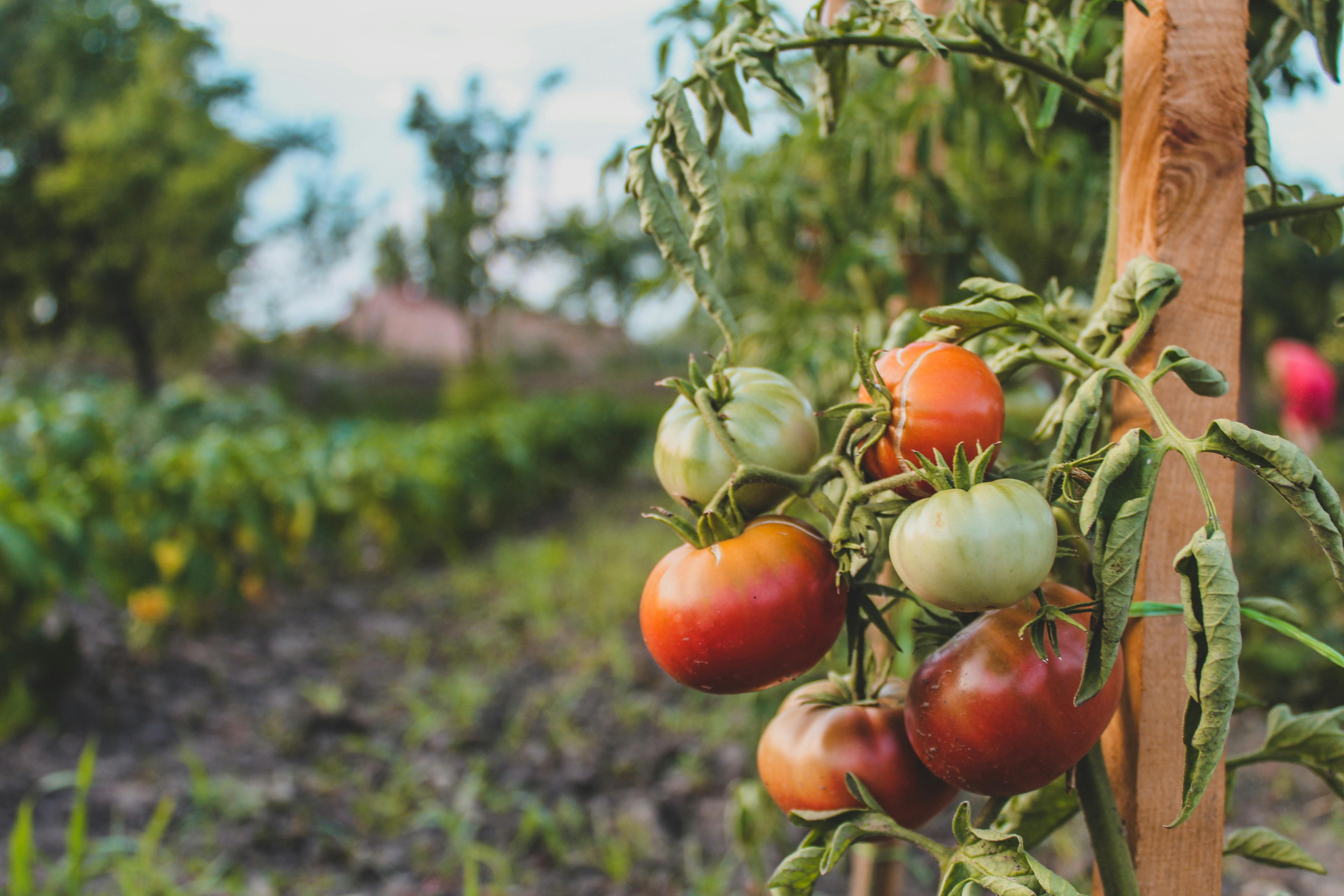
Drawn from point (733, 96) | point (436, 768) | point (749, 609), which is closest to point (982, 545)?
point (749, 609)

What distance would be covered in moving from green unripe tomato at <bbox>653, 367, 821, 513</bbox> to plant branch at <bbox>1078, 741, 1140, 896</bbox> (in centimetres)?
24

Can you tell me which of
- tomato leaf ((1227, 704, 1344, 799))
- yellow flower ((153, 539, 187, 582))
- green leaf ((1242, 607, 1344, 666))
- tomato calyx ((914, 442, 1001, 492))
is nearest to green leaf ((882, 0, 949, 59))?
tomato calyx ((914, 442, 1001, 492))

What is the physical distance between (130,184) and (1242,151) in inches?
398

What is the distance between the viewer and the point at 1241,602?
0.50 m

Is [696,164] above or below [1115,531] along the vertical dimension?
above

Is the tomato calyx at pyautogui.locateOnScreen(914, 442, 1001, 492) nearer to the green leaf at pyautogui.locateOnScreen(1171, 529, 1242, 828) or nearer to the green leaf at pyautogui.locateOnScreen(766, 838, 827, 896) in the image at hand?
the green leaf at pyautogui.locateOnScreen(1171, 529, 1242, 828)

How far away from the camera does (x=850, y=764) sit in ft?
1.70

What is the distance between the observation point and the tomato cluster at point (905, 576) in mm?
389

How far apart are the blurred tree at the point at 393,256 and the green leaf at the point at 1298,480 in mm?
27292

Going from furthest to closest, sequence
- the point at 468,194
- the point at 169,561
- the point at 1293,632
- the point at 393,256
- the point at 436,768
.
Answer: the point at 393,256 < the point at 468,194 < the point at 169,561 < the point at 436,768 < the point at 1293,632

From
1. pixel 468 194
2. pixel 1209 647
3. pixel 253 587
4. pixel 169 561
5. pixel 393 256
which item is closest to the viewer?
pixel 1209 647

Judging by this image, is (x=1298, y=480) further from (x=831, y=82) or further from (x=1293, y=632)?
(x=831, y=82)

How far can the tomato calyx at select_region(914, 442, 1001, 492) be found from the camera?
386 mm

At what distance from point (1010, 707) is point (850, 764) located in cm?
12
